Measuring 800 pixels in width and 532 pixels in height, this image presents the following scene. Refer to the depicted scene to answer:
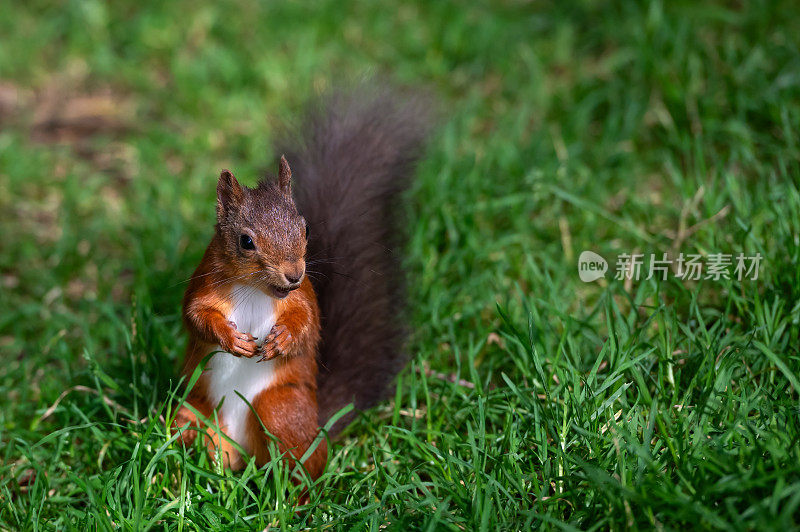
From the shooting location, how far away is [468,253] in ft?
9.68

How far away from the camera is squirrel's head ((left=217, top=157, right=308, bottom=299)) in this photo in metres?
1.78

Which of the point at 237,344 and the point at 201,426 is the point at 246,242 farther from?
the point at 201,426

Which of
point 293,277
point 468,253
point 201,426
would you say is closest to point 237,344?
point 293,277

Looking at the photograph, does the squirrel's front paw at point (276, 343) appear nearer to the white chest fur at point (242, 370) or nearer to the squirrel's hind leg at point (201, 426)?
the white chest fur at point (242, 370)

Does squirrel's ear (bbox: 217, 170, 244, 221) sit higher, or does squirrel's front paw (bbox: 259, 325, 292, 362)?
squirrel's ear (bbox: 217, 170, 244, 221)

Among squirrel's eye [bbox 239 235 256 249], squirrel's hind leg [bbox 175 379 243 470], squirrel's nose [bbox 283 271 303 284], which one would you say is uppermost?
squirrel's eye [bbox 239 235 256 249]

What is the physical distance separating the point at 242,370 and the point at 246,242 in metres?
0.34

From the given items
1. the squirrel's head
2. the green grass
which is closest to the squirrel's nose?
the squirrel's head

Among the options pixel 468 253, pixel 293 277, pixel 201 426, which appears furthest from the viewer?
pixel 468 253

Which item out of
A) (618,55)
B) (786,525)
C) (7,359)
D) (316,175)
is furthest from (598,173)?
(7,359)

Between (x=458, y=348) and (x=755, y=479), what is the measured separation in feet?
3.32

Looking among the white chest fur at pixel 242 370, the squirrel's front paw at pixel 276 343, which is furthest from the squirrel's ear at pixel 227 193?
the squirrel's front paw at pixel 276 343

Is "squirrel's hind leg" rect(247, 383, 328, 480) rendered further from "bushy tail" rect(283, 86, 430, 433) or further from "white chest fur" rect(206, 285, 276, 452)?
"bushy tail" rect(283, 86, 430, 433)

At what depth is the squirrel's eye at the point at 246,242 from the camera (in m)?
1.81
